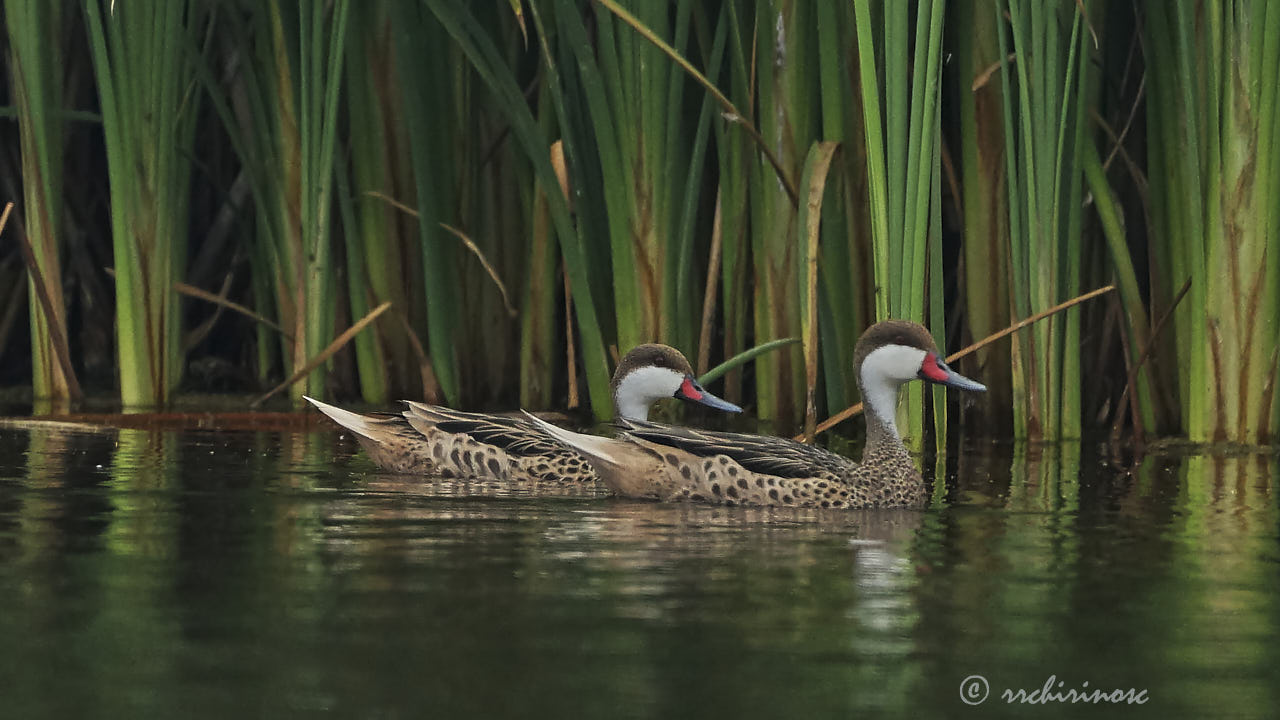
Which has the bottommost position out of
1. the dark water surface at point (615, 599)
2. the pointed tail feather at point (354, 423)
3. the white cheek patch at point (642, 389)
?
the dark water surface at point (615, 599)

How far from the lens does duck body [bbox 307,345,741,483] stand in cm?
930

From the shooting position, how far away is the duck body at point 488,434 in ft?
Result: 30.5

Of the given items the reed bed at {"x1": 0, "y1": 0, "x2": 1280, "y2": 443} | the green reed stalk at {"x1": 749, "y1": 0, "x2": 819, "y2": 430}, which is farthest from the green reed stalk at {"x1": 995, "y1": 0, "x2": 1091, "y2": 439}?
the green reed stalk at {"x1": 749, "y1": 0, "x2": 819, "y2": 430}

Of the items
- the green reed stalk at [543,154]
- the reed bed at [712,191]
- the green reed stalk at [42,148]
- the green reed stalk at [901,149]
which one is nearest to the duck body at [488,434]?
the reed bed at [712,191]

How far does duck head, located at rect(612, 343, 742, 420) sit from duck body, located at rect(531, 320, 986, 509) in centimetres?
79

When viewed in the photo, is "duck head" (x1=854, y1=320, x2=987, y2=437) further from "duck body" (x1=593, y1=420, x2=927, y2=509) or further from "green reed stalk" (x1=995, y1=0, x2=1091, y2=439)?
"green reed stalk" (x1=995, y1=0, x2=1091, y2=439)

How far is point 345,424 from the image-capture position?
9.43 meters

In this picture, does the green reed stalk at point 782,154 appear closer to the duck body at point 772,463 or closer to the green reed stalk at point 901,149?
the green reed stalk at point 901,149

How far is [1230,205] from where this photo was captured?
9375 mm

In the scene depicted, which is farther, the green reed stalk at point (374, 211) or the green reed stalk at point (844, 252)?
the green reed stalk at point (374, 211)

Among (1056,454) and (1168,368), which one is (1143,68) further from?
(1056,454)

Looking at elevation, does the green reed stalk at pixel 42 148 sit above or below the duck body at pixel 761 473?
above

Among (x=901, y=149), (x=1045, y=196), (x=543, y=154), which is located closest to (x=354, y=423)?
(x=543, y=154)

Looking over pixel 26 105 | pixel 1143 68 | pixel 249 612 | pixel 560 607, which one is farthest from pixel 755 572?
pixel 26 105
